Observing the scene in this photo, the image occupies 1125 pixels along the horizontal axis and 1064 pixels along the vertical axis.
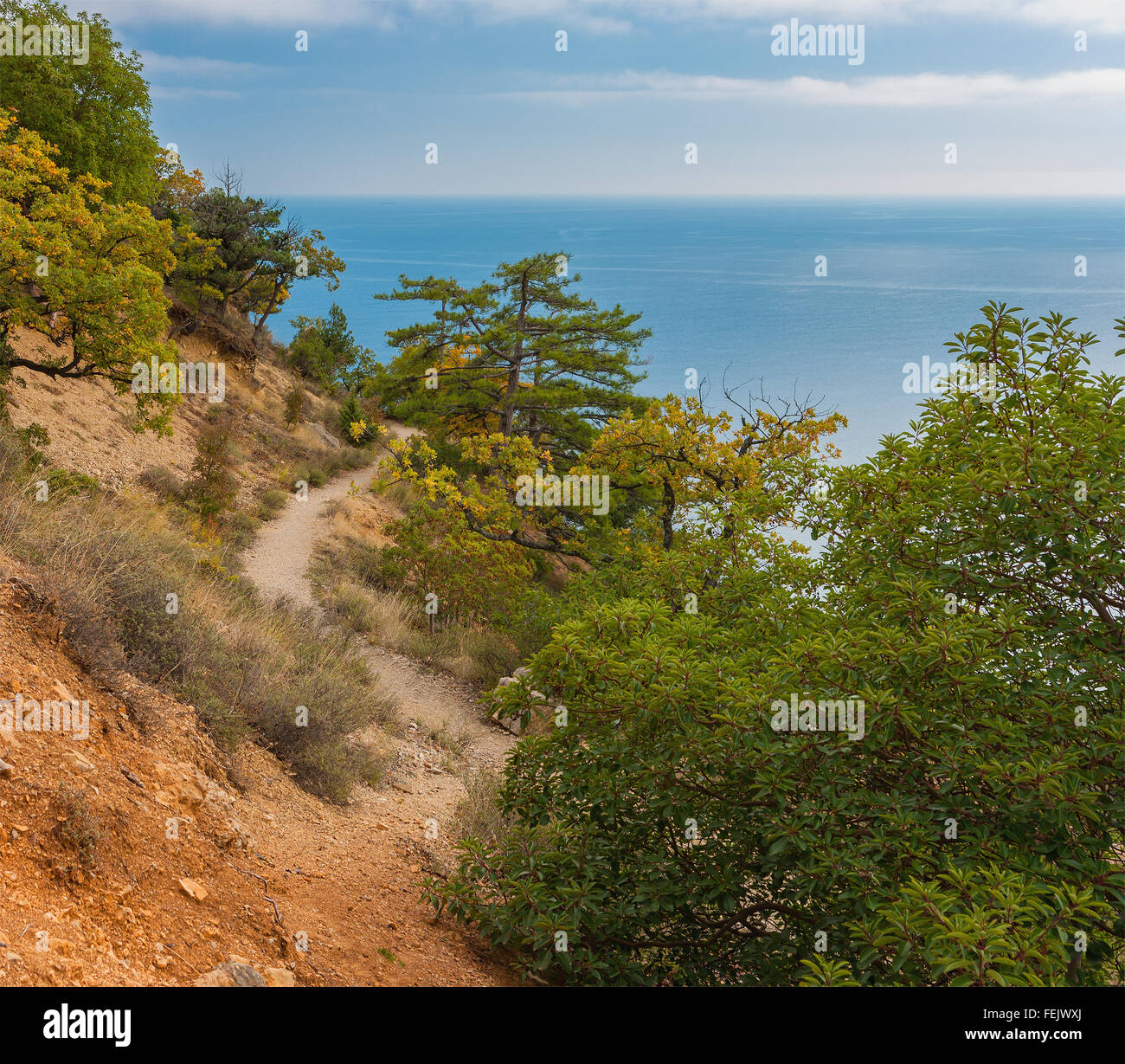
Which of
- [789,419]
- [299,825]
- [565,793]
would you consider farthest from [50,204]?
[789,419]

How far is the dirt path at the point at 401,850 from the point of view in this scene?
495 centimetres

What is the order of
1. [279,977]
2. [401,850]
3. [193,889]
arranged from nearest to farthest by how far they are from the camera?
[279,977] < [193,889] < [401,850]

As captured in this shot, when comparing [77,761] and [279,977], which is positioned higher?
[77,761]

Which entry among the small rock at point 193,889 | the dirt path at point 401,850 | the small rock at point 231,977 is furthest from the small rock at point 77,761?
the small rock at point 231,977

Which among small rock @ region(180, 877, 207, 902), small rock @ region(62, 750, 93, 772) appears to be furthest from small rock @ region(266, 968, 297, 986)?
small rock @ region(62, 750, 93, 772)

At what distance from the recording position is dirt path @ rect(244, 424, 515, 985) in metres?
4.95

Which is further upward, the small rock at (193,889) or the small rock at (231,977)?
the small rock at (193,889)

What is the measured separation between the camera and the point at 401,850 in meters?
6.66

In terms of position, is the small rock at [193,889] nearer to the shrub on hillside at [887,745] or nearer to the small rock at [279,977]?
the small rock at [279,977]

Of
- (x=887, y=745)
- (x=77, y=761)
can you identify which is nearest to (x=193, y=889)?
(x=77, y=761)

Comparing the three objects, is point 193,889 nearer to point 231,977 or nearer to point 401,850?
point 231,977

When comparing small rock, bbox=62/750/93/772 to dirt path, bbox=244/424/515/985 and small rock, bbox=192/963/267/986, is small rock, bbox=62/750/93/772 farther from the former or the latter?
small rock, bbox=192/963/267/986

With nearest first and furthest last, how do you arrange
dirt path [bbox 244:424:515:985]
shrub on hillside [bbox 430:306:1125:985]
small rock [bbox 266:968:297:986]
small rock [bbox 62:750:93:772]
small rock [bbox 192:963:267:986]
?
shrub on hillside [bbox 430:306:1125:985], small rock [bbox 192:963:267:986], small rock [bbox 266:968:297:986], small rock [bbox 62:750:93:772], dirt path [bbox 244:424:515:985]

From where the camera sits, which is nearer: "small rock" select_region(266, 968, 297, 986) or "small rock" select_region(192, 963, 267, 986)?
"small rock" select_region(192, 963, 267, 986)
